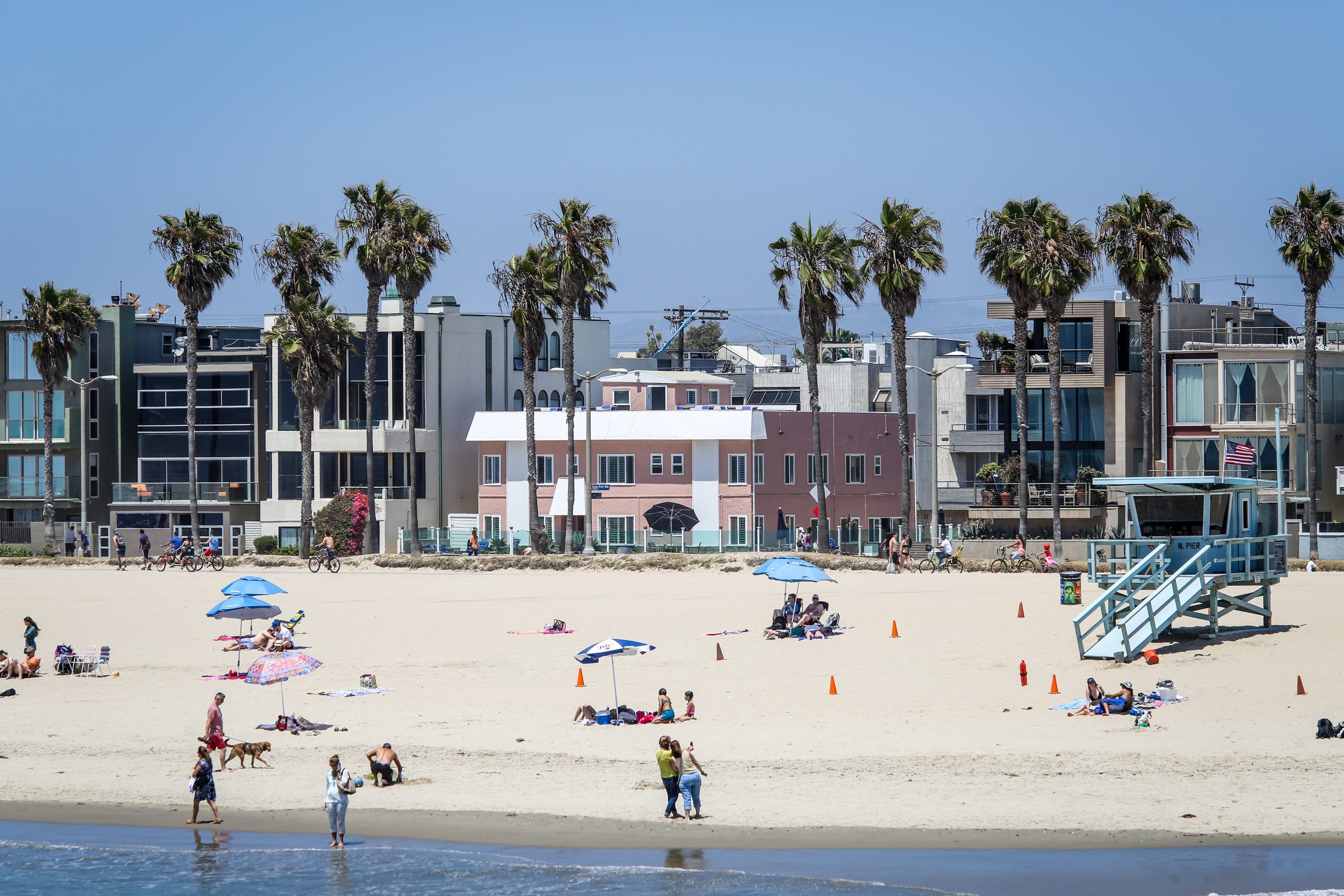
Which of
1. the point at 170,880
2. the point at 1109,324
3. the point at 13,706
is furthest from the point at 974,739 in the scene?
the point at 1109,324

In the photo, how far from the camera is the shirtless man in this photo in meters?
23.2

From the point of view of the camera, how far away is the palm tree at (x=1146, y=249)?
59.7m

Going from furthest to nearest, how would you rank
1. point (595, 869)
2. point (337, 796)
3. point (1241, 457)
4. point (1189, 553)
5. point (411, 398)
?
point (411, 398)
point (1241, 457)
point (1189, 553)
point (337, 796)
point (595, 869)

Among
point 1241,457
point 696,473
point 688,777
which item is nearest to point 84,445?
point 696,473

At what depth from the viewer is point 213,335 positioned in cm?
8419

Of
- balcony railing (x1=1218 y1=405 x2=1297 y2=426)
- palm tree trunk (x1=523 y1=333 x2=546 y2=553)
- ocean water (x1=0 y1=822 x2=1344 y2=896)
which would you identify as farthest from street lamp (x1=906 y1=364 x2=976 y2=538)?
ocean water (x1=0 y1=822 x2=1344 y2=896)

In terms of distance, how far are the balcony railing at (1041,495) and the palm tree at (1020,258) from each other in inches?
129

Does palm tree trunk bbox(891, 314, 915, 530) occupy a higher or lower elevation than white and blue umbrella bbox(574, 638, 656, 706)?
higher

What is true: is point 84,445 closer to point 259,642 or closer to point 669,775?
point 259,642

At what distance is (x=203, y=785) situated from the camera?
21391mm

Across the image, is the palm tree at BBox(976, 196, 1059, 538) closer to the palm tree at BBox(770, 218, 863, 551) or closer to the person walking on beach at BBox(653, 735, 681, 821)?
the palm tree at BBox(770, 218, 863, 551)

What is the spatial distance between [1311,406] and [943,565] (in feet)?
55.6

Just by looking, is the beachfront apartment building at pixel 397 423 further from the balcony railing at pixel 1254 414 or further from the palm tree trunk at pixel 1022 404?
the balcony railing at pixel 1254 414

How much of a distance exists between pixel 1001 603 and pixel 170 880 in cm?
2586
